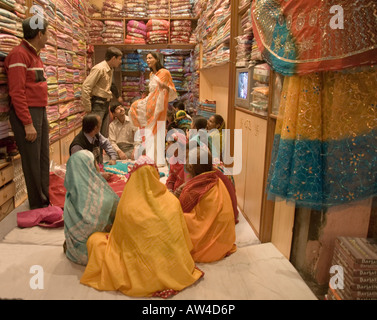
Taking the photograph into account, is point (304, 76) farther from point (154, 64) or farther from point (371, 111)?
point (154, 64)

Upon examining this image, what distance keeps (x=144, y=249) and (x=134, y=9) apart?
5.58 metres

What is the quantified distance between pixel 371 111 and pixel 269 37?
0.69 metres

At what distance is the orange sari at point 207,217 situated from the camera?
1.99 meters

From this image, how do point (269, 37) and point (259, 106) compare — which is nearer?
point (269, 37)

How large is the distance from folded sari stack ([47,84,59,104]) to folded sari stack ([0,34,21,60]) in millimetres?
1203

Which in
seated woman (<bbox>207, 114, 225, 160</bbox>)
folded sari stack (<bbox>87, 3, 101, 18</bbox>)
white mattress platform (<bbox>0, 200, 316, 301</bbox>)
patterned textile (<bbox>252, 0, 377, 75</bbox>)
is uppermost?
folded sari stack (<bbox>87, 3, 101, 18</bbox>)

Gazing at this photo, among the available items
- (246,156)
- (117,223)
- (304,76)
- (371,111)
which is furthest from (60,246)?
(371,111)

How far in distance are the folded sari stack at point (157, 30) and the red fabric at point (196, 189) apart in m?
4.63

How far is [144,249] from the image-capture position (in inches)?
63.9

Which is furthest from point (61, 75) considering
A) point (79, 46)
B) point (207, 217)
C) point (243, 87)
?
point (207, 217)

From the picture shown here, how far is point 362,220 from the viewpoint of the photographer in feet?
5.27

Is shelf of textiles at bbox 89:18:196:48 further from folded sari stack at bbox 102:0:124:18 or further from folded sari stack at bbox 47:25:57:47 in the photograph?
folded sari stack at bbox 47:25:57:47

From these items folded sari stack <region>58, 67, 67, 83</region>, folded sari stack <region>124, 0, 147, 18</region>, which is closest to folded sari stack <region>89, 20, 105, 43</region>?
folded sari stack <region>124, 0, 147, 18</region>

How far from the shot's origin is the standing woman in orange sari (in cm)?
397
